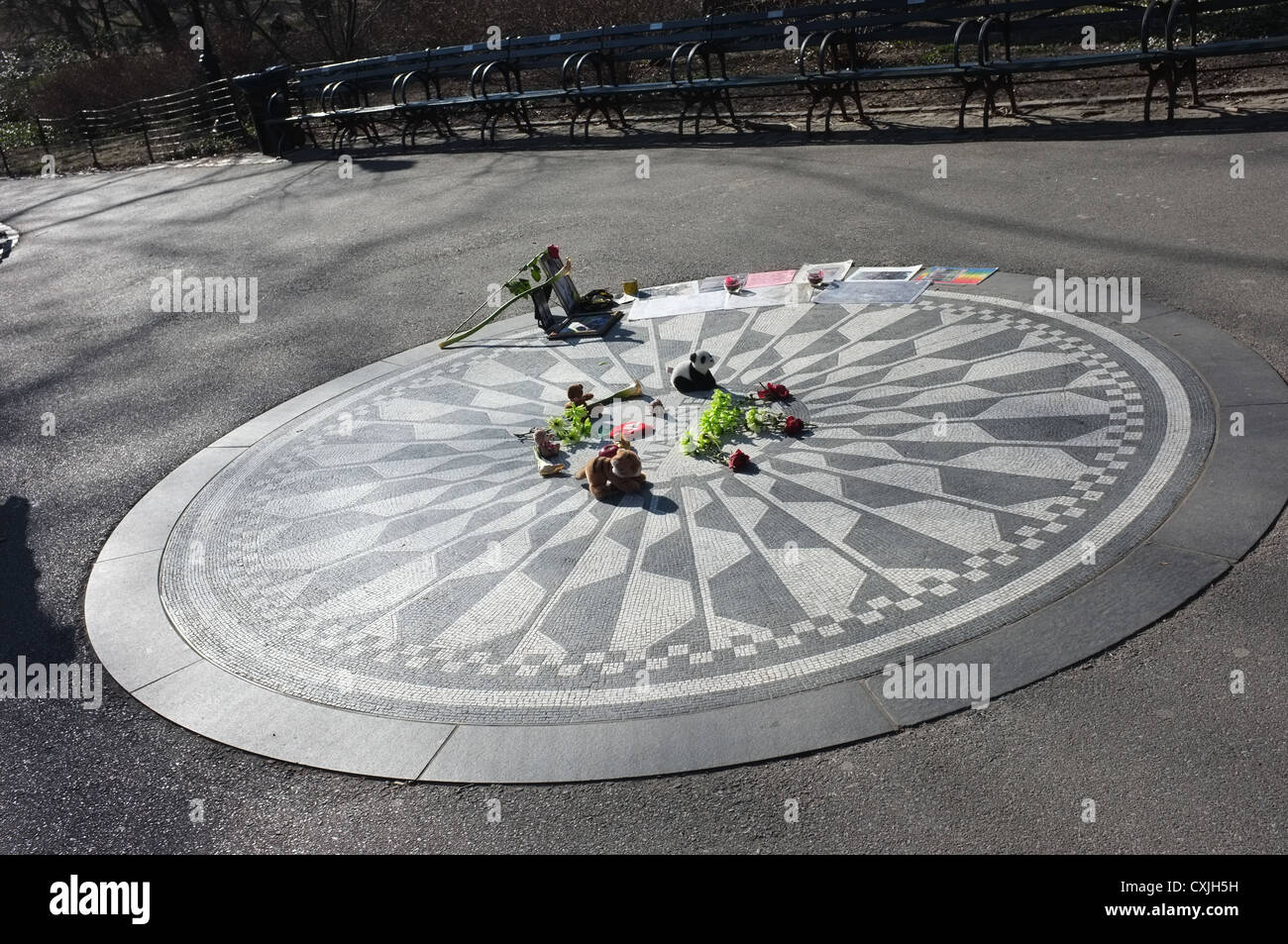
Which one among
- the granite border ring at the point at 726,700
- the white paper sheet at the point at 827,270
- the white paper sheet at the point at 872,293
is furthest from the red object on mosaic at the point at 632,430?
the white paper sheet at the point at 827,270

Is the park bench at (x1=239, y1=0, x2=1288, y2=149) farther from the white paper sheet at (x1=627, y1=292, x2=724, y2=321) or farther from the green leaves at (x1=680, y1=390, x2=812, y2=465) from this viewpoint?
the green leaves at (x1=680, y1=390, x2=812, y2=465)

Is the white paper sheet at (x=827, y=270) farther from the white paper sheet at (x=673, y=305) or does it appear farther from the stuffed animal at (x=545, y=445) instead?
the stuffed animal at (x=545, y=445)

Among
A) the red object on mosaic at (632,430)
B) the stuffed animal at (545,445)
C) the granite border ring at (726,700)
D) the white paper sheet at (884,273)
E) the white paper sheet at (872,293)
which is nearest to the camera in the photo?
the granite border ring at (726,700)

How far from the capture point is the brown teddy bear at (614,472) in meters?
6.35

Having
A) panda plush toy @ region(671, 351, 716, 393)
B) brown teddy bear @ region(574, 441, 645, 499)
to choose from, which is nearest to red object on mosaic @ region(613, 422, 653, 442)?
panda plush toy @ region(671, 351, 716, 393)

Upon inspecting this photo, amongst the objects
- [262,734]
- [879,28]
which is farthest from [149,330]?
[879,28]

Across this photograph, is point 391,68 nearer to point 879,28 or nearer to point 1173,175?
point 879,28

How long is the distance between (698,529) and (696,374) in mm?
1876

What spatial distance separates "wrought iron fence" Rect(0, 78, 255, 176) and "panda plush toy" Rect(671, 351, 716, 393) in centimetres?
1968

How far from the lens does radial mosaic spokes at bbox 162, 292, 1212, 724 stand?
495cm

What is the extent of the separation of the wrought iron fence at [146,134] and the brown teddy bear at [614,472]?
67.8ft

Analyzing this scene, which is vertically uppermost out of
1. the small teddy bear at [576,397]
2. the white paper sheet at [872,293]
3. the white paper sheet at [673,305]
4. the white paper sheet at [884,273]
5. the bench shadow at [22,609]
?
the white paper sheet at [884,273]

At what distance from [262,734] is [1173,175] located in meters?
10.0

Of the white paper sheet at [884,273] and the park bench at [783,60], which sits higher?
the park bench at [783,60]
